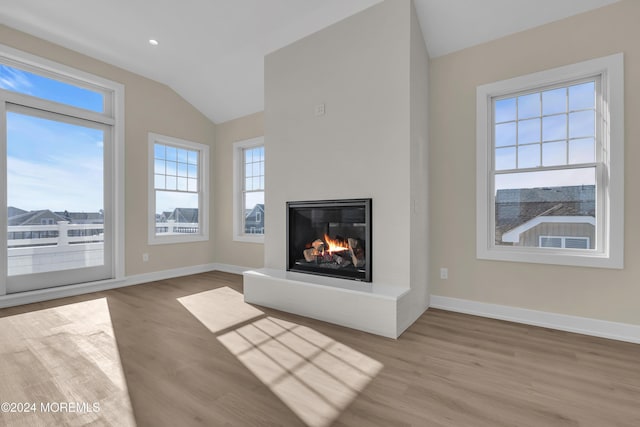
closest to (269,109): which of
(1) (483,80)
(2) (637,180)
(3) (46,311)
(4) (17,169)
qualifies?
(1) (483,80)

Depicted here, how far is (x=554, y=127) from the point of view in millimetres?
2711

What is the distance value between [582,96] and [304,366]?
3.22m

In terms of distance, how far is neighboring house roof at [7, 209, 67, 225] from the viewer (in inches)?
132

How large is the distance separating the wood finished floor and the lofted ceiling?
278 cm

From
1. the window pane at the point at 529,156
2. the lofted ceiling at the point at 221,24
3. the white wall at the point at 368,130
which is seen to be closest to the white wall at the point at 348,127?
the white wall at the point at 368,130

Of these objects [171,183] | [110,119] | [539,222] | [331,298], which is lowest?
[331,298]

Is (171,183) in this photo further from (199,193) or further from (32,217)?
(32,217)

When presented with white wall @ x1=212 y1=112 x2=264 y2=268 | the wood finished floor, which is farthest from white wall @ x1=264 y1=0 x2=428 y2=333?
white wall @ x1=212 y1=112 x2=264 y2=268

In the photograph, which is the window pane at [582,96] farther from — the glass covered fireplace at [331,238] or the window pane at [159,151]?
the window pane at [159,151]

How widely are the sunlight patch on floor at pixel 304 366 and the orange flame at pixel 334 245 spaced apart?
0.91 metres

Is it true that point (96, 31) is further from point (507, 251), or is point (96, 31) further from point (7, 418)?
point (507, 251)

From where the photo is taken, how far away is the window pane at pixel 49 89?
10.9 ft

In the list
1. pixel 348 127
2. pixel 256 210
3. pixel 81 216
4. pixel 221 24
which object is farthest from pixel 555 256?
pixel 81 216

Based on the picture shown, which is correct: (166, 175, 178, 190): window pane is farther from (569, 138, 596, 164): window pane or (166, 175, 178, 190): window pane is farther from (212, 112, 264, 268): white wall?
(569, 138, 596, 164): window pane
